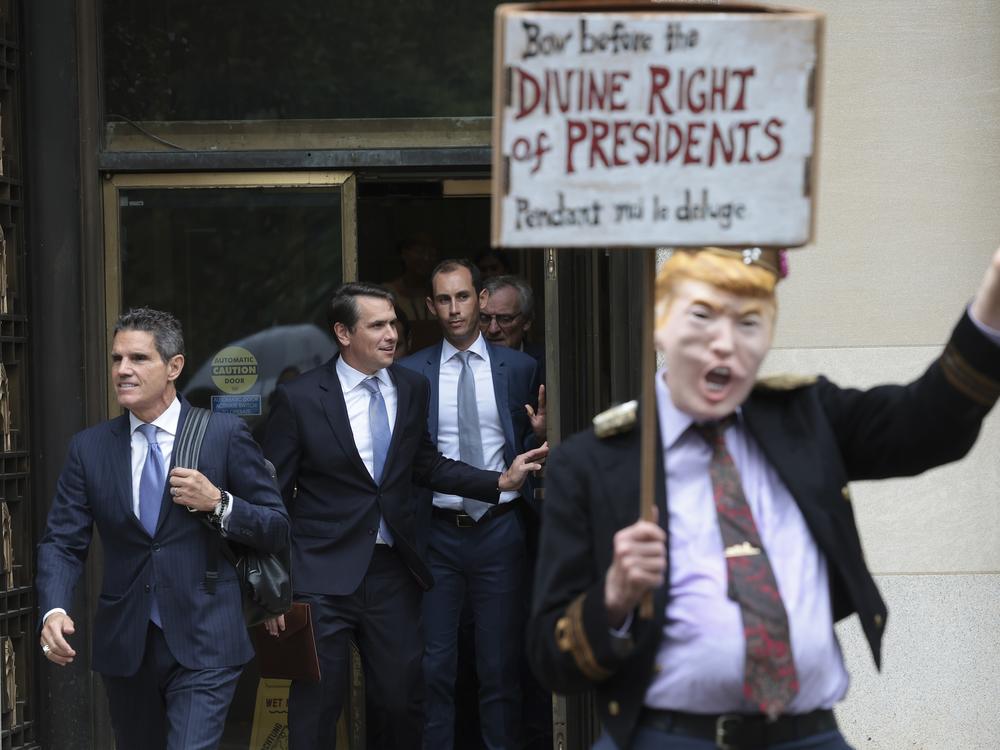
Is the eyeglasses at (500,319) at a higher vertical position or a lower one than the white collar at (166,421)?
higher

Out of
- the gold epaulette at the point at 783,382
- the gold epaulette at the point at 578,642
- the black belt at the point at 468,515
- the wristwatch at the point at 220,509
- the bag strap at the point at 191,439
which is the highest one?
the gold epaulette at the point at 783,382

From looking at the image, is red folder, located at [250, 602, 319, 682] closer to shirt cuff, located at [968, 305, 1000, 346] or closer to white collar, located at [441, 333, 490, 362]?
white collar, located at [441, 333, 490, 362]

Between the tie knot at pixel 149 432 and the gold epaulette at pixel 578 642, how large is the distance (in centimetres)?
278

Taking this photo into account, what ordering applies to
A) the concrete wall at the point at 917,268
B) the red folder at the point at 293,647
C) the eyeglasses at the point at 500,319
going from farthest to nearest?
the eyeglasses at the point at 500,319, the red folder at the point at 293,647, the concrete wall at the point at 917,268

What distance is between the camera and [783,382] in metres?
3.36

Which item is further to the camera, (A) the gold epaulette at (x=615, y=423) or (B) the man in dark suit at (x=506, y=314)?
(B) the man in dark suit at (x=506, y=314)

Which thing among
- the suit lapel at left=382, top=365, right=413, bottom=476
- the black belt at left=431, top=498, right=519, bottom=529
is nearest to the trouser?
the suit lapel at left=382, top=365, right=413, bottom=476

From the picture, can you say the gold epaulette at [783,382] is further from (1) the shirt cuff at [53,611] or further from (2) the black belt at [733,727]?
(1) the shirt cuff at [53,611]

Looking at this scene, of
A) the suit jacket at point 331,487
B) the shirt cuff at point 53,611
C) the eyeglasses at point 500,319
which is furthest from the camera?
the eyeglasses at point 500,319

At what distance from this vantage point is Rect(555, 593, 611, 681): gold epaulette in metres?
3.09

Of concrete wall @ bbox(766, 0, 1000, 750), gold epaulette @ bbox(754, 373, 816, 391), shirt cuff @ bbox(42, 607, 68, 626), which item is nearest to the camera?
gold epaulette @ bbox(754, 373, 816, 391)

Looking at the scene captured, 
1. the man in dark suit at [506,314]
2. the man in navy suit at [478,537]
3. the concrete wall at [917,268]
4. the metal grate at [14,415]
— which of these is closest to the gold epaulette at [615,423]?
the concrete wall at [917,268]

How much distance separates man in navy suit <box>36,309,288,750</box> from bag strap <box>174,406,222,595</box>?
1 centimetres

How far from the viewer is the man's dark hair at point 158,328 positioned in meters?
5.65
